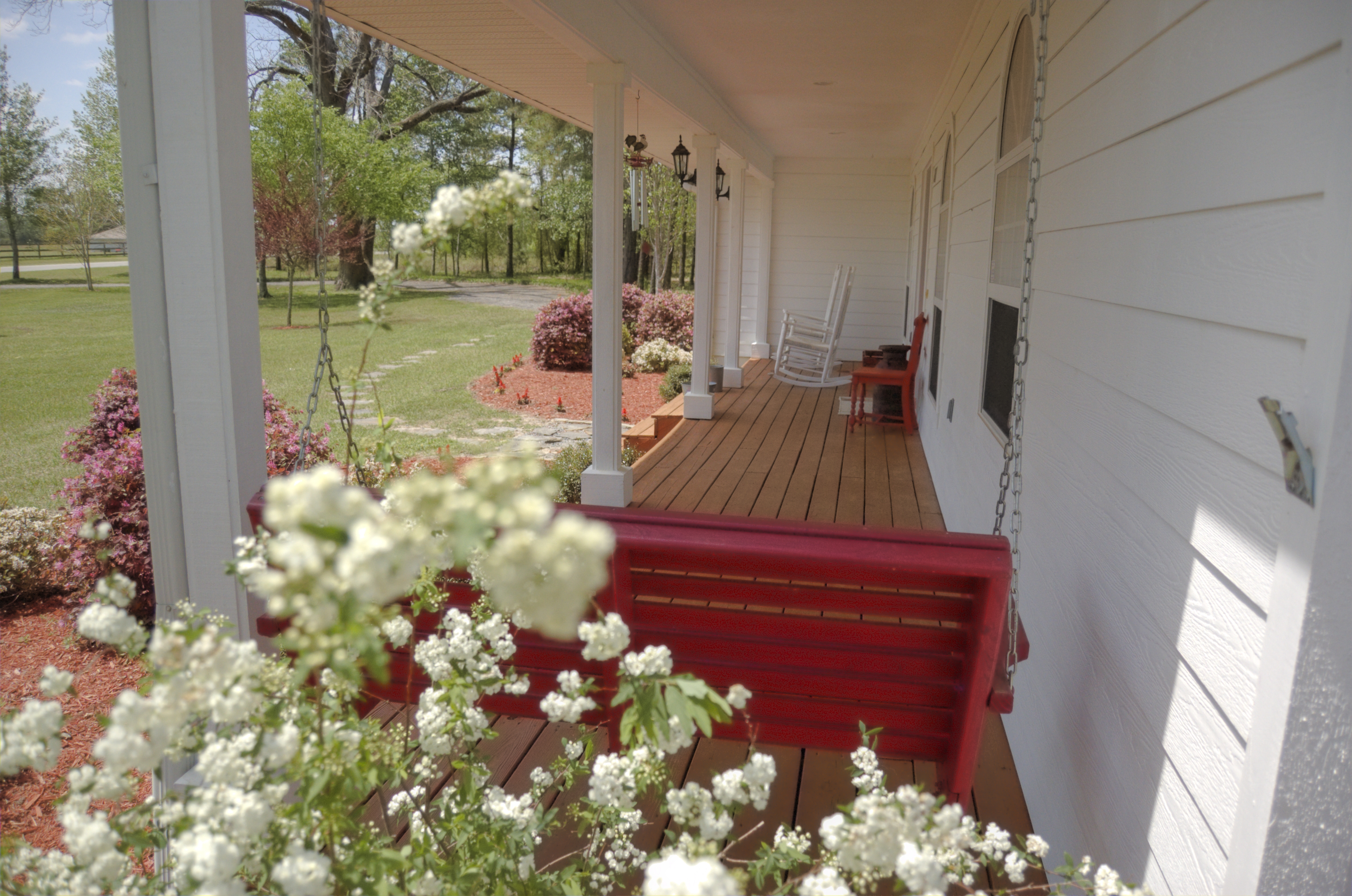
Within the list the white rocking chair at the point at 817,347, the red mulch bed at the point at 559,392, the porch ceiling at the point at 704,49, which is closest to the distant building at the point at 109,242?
the porch ceiling at the point at 704,49

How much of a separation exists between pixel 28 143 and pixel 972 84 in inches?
157

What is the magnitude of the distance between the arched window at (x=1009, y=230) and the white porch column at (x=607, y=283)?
179cm

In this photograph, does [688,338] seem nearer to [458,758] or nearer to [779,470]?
[779,470]

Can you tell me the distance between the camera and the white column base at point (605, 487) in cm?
482

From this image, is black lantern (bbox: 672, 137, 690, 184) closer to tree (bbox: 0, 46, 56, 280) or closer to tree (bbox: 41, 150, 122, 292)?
tree (bbox: 41, 150, 122, 292)

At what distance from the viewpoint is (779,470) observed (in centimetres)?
571

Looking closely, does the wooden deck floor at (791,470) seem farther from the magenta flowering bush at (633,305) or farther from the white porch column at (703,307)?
the magenta flowering bush at (633,305)

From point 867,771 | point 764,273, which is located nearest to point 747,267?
point 764,273

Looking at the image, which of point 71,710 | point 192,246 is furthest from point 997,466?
point 71,710

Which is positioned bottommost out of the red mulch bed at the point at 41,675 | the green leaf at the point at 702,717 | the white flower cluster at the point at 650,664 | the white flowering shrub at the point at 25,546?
the red mulch bed at the point at 41,675

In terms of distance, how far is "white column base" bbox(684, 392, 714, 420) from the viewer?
736cm

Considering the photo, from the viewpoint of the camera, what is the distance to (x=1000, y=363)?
3.39 meters

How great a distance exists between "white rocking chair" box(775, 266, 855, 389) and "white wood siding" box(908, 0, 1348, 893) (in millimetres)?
6414

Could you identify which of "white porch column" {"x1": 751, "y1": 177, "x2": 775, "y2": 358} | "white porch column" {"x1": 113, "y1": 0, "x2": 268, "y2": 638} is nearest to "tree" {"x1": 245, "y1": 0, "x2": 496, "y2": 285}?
"white porch column" {"x1": 751, "y1": 177, "x2": 775, "y2": 358}
